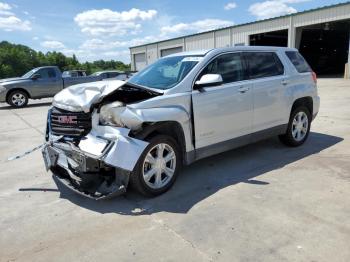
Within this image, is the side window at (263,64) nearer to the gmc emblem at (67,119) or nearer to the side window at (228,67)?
the side window at (228,67)

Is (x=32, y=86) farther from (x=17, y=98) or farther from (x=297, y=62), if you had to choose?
(x=297, y=62)

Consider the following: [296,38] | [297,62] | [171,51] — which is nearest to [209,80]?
[297,62]

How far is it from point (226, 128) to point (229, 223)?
178 centimetres

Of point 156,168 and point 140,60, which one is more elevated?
point 140,60

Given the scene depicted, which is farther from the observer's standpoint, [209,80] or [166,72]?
[166,72]

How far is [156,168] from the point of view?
14.1 ft

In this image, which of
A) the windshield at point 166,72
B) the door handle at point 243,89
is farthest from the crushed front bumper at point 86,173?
the door handle at point 243,89

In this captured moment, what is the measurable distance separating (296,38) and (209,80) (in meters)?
25.0

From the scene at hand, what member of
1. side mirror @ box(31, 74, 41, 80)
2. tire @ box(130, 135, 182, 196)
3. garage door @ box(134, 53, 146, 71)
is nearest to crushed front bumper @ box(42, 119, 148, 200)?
tire @ box(130, 135, 182, 196)

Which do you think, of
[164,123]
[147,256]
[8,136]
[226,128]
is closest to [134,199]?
[164,123]

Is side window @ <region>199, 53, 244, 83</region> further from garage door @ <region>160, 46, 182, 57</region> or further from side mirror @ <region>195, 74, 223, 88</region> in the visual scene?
garage door @ <region>160, 46, 182, 57</region>

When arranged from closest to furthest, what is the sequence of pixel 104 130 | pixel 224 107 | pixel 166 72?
pixel 104 130 < pixel 224 107 < pixel 166 72

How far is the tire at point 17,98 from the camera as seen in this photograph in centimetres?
1586

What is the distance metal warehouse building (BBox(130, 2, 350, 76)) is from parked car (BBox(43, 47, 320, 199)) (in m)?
21.0
